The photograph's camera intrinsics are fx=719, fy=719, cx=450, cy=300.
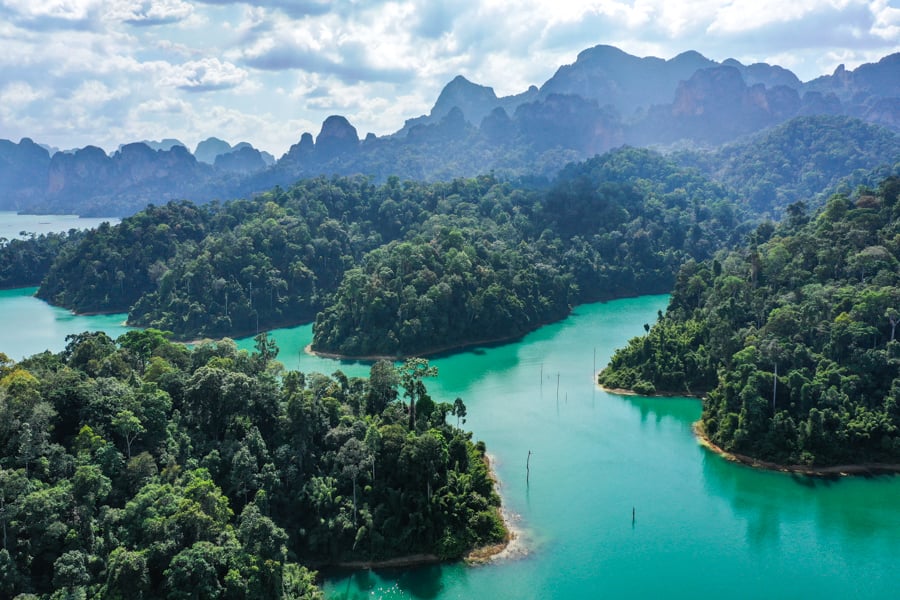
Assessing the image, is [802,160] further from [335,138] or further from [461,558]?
[461,558]

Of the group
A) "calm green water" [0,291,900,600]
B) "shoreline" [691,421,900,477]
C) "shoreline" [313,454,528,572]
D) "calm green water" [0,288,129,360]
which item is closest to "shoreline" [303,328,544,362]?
"calm green water" [0,291,900,600]

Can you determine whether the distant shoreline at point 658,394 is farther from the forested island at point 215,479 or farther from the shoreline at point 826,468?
the forested island at point 215,479

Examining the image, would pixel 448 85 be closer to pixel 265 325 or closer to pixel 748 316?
pixel 265 325

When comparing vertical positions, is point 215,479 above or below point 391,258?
below

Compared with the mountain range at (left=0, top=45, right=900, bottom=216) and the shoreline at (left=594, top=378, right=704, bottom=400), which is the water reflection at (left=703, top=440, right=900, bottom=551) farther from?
the mountain range at (left=0, top=45, right=900, bottom=216)

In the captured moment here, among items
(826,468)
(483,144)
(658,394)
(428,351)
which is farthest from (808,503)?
(483,144)

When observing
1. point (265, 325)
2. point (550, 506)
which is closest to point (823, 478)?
point (550, 506)

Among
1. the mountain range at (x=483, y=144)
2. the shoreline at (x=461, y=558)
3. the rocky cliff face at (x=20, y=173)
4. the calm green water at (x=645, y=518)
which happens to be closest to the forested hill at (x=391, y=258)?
the calm green water at (x=645, y=518)
